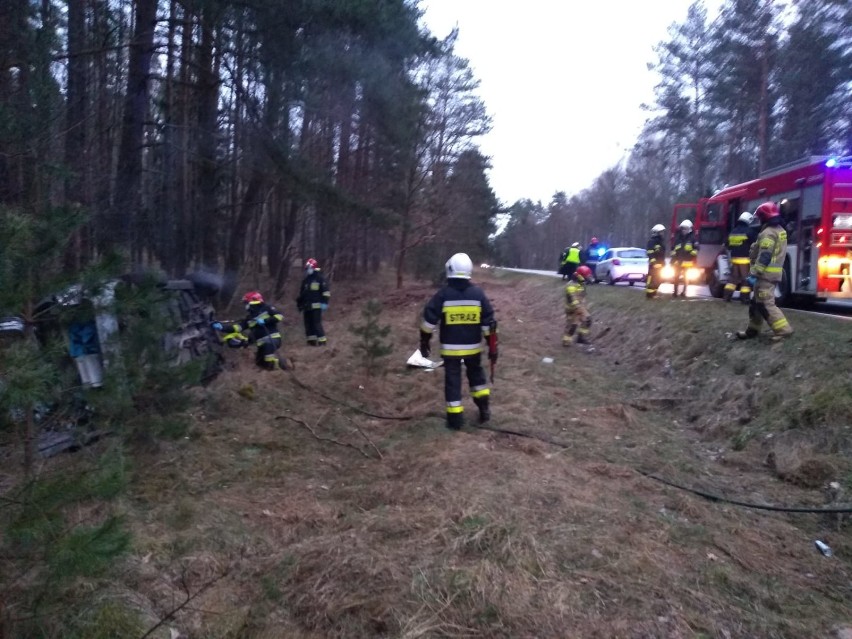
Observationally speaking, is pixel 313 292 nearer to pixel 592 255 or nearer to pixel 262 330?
pixel 262 330

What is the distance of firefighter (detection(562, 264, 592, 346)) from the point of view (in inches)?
545

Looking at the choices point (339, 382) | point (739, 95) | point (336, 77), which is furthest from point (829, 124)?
point (339, 382)

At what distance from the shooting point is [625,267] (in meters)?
25.5

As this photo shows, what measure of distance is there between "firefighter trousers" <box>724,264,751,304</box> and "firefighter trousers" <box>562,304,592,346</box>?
2.66m

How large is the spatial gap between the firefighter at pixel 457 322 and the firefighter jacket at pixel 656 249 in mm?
8684

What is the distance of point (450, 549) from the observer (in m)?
4.67

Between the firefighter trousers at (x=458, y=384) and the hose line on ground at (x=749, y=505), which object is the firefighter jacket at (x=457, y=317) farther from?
the hose line on ground at (x=749, y=505)

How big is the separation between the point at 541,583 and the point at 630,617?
1.73ft

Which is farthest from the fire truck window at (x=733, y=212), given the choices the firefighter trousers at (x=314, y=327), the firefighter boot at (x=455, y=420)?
the firefighter boot at (x=455, y=420)

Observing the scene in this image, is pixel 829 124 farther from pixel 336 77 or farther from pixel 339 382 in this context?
pixel 339 382

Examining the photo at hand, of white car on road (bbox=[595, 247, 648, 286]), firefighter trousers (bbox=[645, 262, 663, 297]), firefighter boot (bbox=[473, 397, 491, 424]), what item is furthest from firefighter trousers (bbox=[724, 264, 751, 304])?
white car on road (bbox=[595, 247, 648, 286])

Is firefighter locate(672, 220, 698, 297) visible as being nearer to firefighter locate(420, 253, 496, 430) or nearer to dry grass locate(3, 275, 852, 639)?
dry grass locate(3, 275, 852, 639)

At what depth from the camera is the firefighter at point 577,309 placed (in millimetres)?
13852

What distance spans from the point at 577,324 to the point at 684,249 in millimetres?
2918
